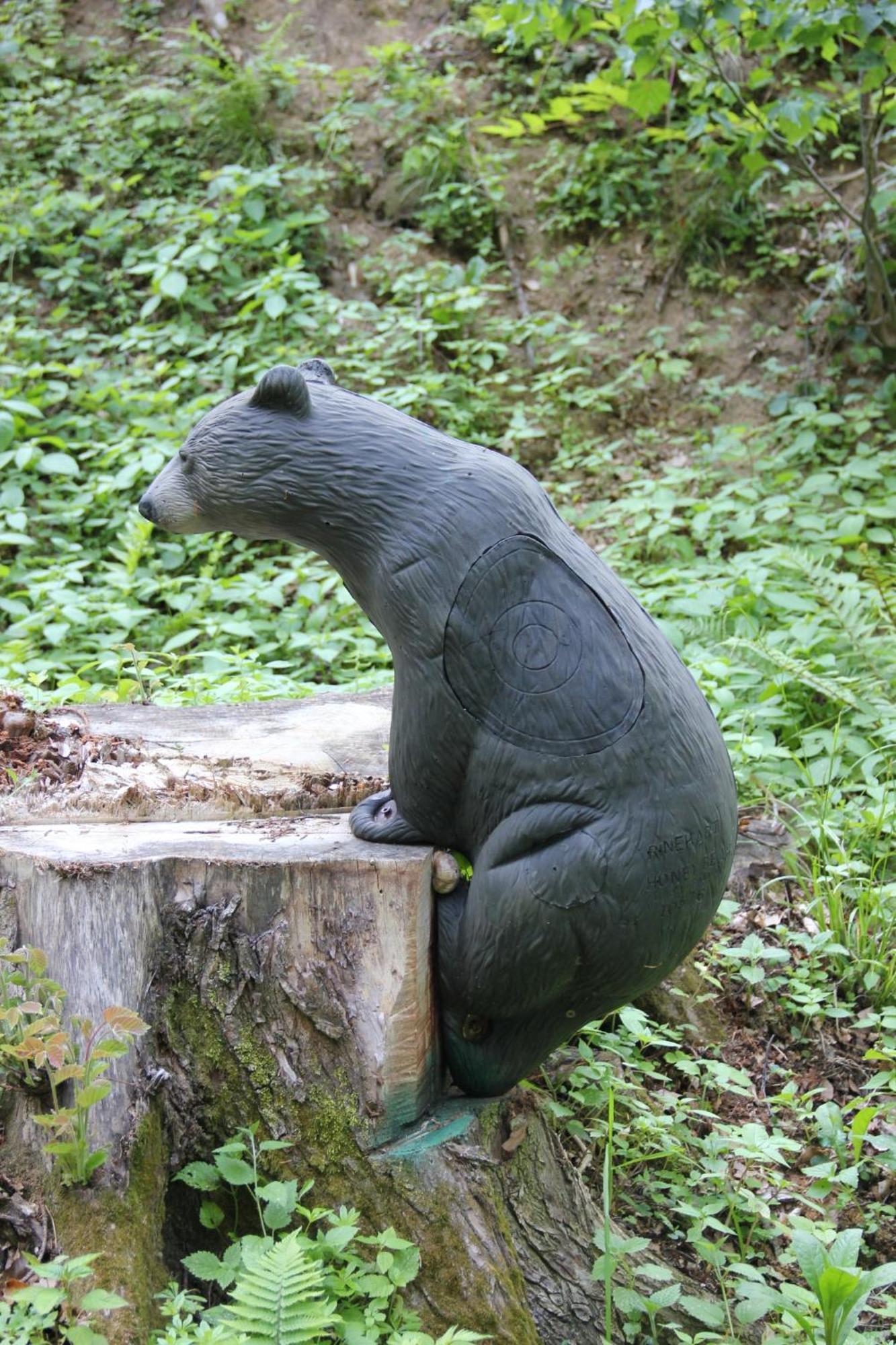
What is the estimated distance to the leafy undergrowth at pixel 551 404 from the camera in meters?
3.14

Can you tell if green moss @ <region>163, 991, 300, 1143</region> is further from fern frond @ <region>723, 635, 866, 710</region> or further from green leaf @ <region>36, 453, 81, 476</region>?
green leaf @ <region>36, 453, 81, 476</region>

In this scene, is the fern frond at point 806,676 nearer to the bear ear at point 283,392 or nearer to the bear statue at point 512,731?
the bear statue at point 512,731

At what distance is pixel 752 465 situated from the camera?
647cm

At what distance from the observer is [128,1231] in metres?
2.07

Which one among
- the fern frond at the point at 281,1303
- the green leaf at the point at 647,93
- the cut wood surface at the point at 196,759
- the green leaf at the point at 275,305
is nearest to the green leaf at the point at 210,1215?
the fern frond at the point at 281,1303

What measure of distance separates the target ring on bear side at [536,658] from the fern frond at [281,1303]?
0.95 meters

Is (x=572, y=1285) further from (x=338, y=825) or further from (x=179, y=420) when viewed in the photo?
(x=179, y=420)

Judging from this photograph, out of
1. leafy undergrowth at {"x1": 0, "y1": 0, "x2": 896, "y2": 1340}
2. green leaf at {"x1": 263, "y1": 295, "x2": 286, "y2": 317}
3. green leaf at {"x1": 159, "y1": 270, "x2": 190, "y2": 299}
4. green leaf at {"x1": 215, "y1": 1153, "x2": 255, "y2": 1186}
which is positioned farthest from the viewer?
green leaf at {"x1": 159, "y1": 270, "x2": 190, "y2": 299}

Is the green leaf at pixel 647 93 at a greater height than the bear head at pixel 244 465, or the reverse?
the green leaf at pixel 647 93

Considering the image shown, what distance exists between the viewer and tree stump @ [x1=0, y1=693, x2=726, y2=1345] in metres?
2.17

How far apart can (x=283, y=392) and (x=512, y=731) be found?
833 mm

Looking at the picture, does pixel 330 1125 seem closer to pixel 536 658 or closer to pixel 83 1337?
pixel 83 1337

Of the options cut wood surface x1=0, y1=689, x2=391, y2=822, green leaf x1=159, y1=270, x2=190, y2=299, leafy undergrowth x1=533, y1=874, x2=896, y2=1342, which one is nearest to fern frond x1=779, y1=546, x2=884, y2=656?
leafy undergrowth x1=533, y1=874, x2=896, y2=1342

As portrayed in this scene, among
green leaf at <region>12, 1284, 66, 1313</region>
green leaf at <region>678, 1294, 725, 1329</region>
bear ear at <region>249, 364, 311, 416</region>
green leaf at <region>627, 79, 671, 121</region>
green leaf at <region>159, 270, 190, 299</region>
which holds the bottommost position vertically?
green leaf at <region>678, 1294, 725, 1329</region>
